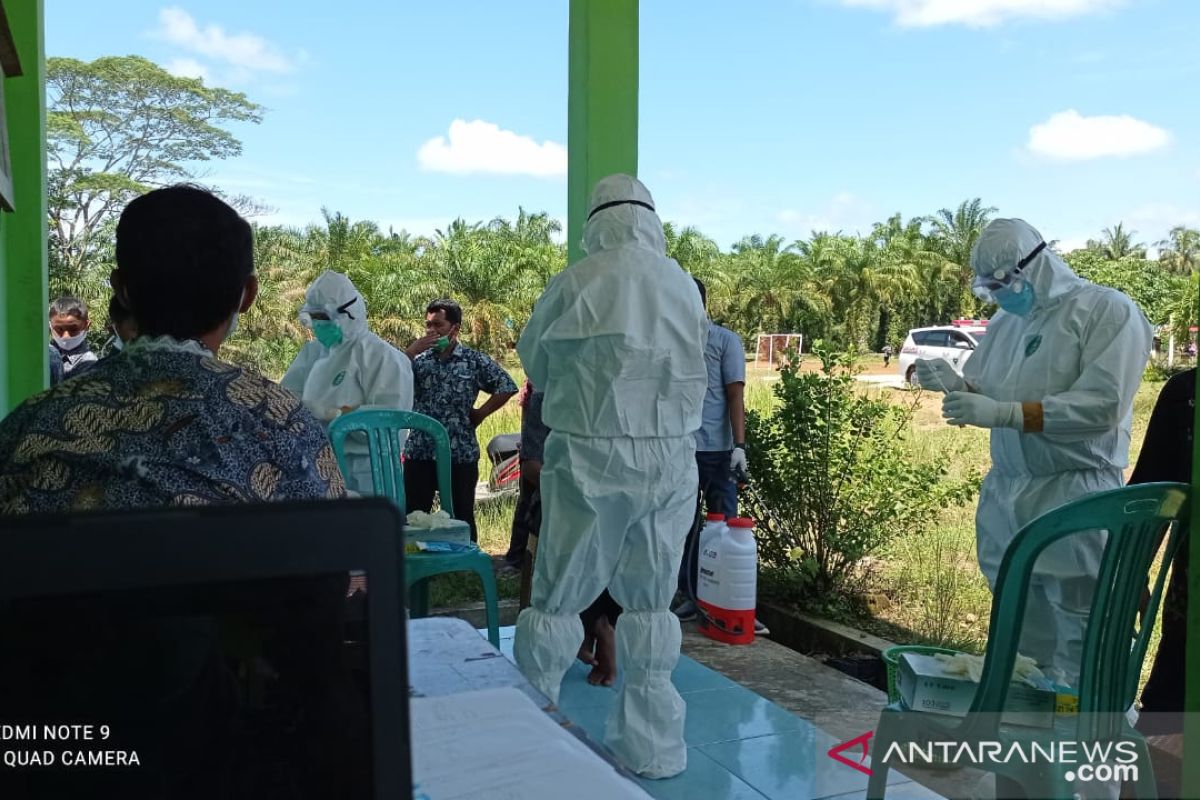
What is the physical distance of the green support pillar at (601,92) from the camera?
4.57 meters

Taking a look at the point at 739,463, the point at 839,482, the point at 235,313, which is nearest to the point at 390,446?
the point at 739,463

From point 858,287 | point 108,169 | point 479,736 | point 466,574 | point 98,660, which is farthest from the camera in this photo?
point 858,287

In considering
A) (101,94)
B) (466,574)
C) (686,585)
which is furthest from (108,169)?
(686,585)

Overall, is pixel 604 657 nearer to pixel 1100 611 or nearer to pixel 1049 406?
pixel 1049 406

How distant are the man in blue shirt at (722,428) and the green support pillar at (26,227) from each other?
3.08m

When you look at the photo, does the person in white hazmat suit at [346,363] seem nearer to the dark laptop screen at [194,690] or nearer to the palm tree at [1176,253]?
the dark laptop screen at [194,690]

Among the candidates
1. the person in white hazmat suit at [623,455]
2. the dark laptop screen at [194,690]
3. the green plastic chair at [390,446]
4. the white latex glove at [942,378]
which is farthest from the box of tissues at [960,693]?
the green plastic chair at [390,446]

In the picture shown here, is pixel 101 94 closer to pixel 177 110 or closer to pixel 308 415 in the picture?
pixel 177 110

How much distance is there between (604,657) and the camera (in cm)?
419

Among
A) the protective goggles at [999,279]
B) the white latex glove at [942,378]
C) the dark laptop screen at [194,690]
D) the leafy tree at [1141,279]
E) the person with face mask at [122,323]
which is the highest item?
the leafy tree at [1141,279]

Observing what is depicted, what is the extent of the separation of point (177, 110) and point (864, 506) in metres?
18.0

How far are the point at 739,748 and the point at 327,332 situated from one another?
2.84m

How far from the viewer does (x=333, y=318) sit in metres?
4.82

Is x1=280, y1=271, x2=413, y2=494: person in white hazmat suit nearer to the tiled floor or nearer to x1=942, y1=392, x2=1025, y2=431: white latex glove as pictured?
the tiled floor
